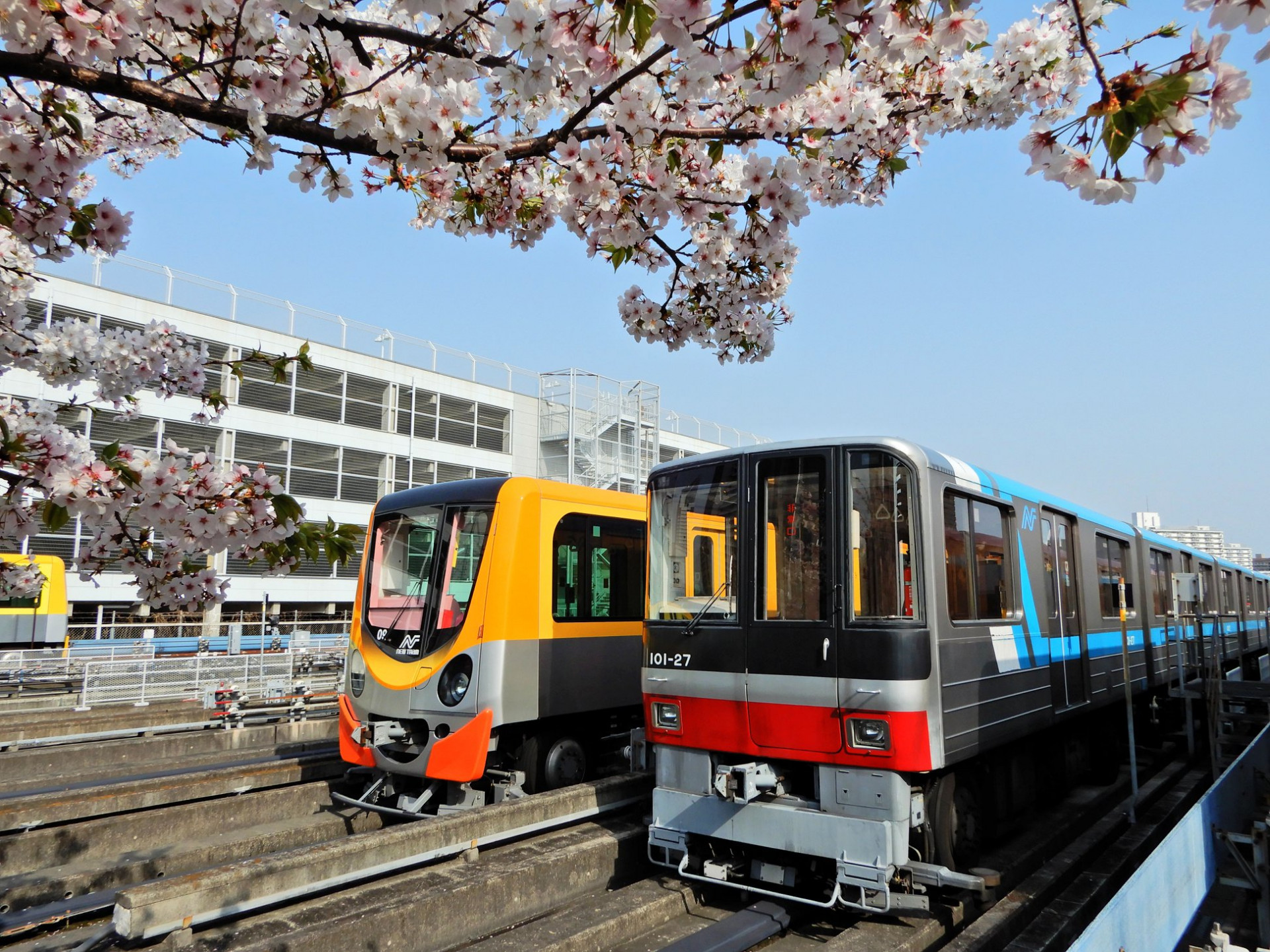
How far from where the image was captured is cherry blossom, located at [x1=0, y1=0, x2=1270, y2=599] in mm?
2447

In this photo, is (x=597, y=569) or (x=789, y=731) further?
(x=597, y=569)

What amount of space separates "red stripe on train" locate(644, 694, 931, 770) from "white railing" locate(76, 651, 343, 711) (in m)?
10.9

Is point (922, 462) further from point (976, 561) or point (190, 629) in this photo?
point (190, 629)

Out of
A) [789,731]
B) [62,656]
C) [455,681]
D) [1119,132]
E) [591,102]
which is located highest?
[591,102]

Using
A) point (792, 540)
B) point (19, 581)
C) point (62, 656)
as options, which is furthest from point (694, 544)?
point (62, 656)

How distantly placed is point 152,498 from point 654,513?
3853mm

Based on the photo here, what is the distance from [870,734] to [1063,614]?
150 inches

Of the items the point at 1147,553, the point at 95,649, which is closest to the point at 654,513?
the point at 1147,553

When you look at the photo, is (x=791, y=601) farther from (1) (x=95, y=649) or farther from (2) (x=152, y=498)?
(1) (x=95, y=649)

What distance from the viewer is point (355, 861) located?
5.50m

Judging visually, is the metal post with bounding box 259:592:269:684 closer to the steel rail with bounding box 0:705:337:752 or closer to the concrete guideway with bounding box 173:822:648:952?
the steel rail with bounding box 0:705:337:752

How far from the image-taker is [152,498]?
3494 mm

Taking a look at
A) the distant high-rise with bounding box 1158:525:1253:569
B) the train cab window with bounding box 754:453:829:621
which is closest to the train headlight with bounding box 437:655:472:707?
the train cab window with bounding box 754:453:829:621

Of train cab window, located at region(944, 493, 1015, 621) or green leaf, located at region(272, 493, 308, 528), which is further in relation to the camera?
train cab window, located at region(944, 493, 1015, 621)
